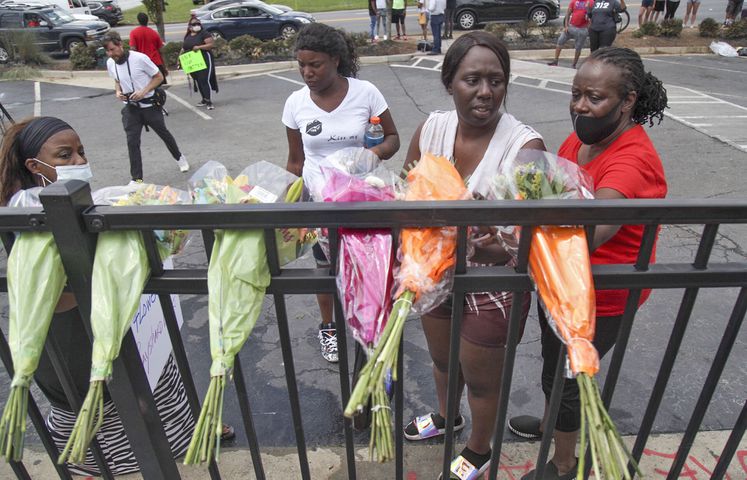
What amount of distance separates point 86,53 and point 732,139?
49.4ft

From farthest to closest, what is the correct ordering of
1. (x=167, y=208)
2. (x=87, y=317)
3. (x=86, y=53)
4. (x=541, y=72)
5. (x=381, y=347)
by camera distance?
(x=86, y=53) < (x=541, y=72) < (x=87, y=317) < (x=167, y=208) < (x=381, y=347)

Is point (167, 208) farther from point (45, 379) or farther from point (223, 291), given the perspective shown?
point (45, 379)

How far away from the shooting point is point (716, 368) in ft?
5.26

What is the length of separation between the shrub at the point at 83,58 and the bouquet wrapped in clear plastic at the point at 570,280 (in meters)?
15.7

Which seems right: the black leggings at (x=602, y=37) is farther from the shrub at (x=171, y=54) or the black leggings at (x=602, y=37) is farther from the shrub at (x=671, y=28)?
the shrub at (x=171, y=54)

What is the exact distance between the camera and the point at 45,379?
2016 millimetres

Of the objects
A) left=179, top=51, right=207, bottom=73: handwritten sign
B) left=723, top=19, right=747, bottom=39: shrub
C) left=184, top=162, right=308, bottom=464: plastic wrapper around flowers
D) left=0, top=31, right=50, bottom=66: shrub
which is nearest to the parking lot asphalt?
left=179, top=51, right=207, bottom=73: handwritten sign

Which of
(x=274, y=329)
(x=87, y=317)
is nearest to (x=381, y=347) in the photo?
(x=87, y=317)

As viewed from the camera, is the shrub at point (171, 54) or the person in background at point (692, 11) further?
the person in background at point (692, 11)

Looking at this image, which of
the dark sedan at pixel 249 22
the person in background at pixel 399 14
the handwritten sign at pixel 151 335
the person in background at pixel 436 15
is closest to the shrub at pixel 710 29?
the person in background at pixel 436 15

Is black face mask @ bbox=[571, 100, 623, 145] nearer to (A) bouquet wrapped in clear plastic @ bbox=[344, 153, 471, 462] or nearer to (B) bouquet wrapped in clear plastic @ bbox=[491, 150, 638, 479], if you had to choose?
(B) bouquet wrapped in clear plastic @ bbox=[491, 150, 638, 479]

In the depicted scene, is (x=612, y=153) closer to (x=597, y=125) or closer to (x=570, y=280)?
(x=597, y=125)

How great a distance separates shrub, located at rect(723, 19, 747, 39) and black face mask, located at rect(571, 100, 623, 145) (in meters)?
15.7

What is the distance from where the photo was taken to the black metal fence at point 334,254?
1.31 metres
